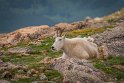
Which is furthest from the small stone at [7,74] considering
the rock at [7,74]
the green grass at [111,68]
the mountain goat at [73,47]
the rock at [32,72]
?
the mountain goat at [73,47]

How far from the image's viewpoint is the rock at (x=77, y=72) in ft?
66.2

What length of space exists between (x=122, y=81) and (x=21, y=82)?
19.6 feet

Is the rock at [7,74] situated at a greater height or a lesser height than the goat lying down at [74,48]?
lesser

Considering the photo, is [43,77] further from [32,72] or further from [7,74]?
[7,74]

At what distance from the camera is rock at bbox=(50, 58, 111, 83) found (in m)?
20.2

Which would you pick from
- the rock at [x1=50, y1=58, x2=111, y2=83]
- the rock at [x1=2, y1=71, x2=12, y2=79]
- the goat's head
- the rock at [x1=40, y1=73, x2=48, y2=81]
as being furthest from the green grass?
the rock at [x1=2, y1=71, x2=12, y2=79]

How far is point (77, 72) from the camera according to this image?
814 inches

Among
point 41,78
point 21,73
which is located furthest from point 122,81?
point 21,73

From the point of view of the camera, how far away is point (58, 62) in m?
25.6

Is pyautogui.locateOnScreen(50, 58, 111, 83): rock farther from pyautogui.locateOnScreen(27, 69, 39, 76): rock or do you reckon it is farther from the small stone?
the small stone

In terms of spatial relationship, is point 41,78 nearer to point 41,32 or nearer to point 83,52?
point 83,52

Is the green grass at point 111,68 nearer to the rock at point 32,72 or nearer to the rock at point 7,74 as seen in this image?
the rock at point 32,72

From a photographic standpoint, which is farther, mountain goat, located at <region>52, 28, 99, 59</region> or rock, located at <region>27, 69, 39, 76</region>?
mountain goat, located at <region>52, 28, 99, 59</region>

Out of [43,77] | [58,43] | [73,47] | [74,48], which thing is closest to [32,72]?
[43,77]
